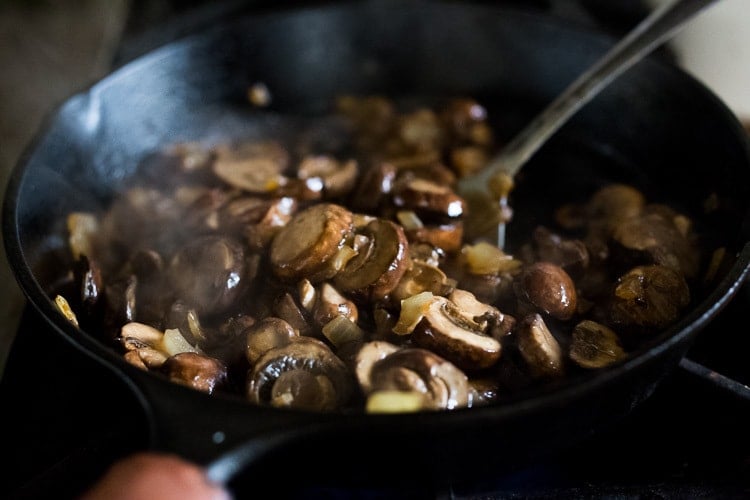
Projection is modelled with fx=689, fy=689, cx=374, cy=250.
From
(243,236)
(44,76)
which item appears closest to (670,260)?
(243,236)

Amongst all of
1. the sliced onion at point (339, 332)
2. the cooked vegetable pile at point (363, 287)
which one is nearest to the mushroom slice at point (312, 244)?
the cooked vegetable pile at point (363, 287)

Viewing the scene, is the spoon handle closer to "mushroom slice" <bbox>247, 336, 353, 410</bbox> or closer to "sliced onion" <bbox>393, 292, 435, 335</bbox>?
"sliced onion" <bbox>393, 292, 435, 335</bbox>

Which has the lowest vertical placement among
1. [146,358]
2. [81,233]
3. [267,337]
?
[81,233]

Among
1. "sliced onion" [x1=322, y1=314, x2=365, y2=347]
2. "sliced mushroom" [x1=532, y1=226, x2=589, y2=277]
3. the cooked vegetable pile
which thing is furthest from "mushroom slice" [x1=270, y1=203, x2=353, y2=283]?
"sliced mushroom" [x1=532, y1=226, x2=589, y2=277]

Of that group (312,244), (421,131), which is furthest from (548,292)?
(421,131)

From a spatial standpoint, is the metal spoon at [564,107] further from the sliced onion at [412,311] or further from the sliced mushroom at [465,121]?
the sliced onion at [412,311]

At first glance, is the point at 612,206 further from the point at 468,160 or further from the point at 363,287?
the point at 363,287

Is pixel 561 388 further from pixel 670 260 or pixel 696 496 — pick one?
pixel 670 260
